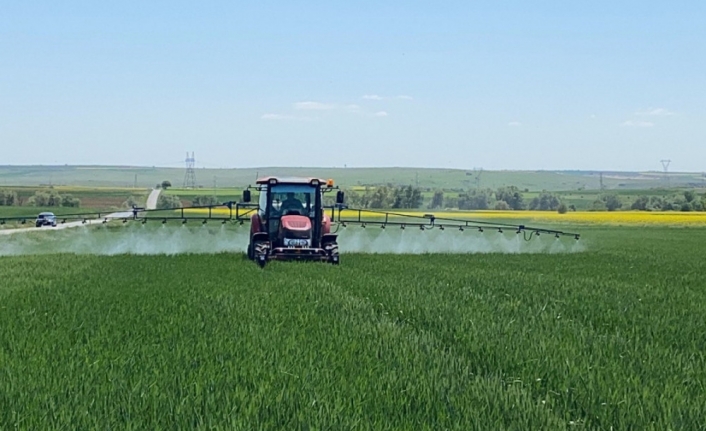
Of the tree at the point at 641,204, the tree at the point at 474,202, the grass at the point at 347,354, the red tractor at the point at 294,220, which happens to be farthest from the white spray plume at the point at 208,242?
the tree at the point at 641,204

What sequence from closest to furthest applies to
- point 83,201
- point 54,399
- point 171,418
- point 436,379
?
point 171,418 < point 54,399 < point 436,379 < point 83,201

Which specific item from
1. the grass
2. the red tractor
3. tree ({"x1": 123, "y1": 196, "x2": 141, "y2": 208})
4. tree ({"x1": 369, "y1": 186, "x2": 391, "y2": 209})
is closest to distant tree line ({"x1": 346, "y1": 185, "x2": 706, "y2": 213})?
tree ({"x1": 369, "y1": 186, "x2": 391, "y2": 209})

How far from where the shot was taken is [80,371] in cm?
762

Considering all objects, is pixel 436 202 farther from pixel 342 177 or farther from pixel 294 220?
pixel 342 177

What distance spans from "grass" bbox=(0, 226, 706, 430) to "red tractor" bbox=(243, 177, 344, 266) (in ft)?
16.0

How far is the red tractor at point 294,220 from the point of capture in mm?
22516

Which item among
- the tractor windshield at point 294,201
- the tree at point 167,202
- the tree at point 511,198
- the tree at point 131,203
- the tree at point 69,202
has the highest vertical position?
the tractor windshield at point 294,201

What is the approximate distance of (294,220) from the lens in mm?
22812

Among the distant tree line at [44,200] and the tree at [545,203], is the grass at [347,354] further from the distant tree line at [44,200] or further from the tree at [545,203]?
the distant tree line at [44,200]

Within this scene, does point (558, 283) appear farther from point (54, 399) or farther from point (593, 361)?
point (54, 399)

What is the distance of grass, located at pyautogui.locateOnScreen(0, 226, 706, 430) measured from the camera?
631cm

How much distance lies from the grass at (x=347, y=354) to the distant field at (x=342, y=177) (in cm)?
10874

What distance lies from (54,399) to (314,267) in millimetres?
14191

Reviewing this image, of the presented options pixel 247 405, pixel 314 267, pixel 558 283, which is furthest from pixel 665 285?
pixel 247 405
